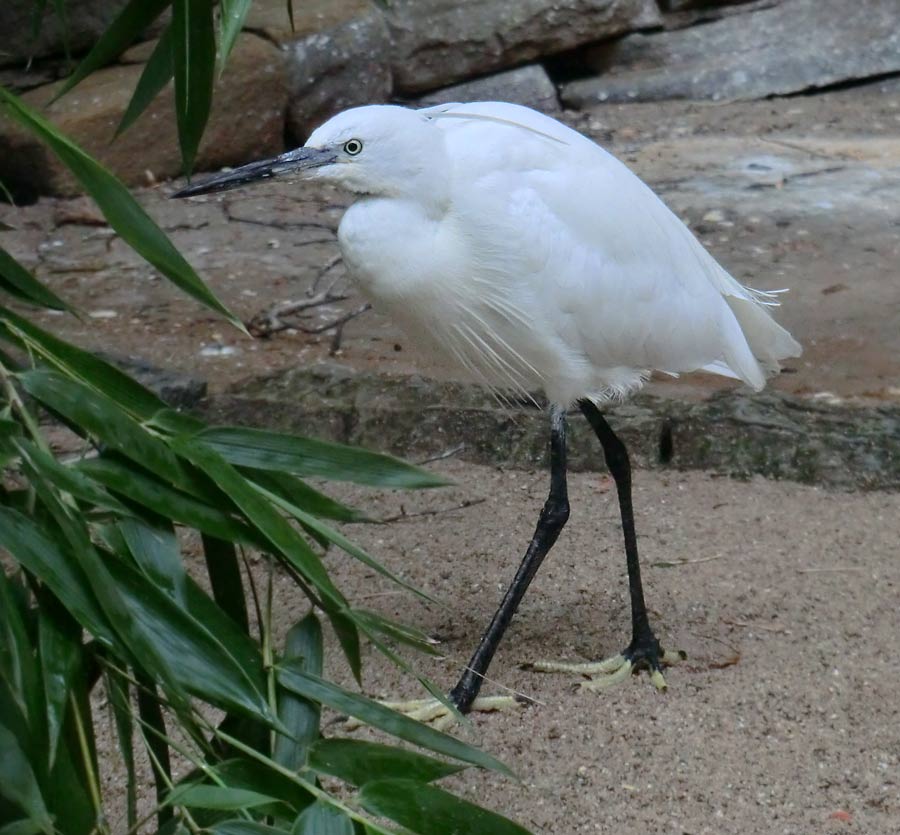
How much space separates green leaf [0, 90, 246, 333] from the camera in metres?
1.52

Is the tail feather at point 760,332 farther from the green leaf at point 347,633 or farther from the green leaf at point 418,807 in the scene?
the green leaf at point 418,807

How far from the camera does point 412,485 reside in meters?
1.53

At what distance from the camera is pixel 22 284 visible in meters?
1.72

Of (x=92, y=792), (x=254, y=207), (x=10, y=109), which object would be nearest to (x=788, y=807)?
(x=92, y=792)

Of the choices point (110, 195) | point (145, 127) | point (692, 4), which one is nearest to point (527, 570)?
point (110, 195)

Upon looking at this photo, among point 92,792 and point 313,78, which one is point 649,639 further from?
point 313,78

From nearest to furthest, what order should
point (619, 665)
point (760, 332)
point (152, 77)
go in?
point (152, 77) < point (619, 665) < point (760, 332)

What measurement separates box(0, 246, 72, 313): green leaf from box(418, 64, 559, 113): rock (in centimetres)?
576

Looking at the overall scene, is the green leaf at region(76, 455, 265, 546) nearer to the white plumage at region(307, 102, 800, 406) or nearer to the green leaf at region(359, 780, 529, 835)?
the green leaf at region(359, 780, 529, 835)

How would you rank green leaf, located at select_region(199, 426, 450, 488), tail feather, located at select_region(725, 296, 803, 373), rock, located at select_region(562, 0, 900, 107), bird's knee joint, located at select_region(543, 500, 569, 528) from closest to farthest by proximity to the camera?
green leaf, located at select_region(199, 426, 450, 488)
bird's knee joint, located at select_region(543, 500, 569, 528)
tail feather, located at select_region(725, 296, 803, 373)
rock, located at select_region(562, 0, 900, 107)

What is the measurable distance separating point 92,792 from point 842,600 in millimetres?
2040

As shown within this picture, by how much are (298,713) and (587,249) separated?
4.79 ft

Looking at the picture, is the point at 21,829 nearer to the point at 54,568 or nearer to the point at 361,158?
the point at 54,568

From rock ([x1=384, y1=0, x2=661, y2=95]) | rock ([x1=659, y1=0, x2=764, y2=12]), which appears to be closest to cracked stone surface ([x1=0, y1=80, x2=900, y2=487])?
rock ([x1=384, y1=0, x2=661, y2=95])
